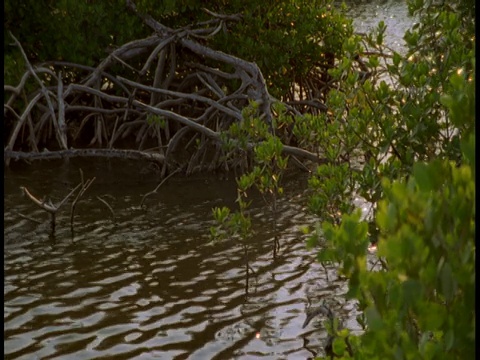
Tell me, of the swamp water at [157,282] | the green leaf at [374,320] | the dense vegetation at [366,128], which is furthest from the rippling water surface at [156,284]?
the green leaf at [374,320]

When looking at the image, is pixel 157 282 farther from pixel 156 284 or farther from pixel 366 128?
pixel 366 128

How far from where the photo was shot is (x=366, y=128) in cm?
582

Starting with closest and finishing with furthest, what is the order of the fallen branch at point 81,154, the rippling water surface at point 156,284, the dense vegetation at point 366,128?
the dense vegetation at point 366,128, the rippling water surface at point 156,284, the fallen branch at point 81,154

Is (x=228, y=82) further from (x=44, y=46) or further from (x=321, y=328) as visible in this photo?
(x=321, y=328)

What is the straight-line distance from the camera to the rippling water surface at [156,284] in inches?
255

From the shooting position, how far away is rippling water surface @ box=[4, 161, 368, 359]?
21.3 feet

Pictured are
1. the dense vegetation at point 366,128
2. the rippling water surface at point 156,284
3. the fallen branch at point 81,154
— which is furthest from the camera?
the fallen branch at point 81,154

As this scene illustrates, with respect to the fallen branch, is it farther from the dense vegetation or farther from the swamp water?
the dense vegetation

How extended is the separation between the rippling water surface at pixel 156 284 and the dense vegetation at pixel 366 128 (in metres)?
0.44

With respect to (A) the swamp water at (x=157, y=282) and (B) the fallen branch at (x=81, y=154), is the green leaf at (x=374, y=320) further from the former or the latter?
(B) the fallen branch at (x=81, y=154)

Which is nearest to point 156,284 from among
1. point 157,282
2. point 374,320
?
point 157,282

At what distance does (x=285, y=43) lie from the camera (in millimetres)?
12375

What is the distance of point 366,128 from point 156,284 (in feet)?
8.32

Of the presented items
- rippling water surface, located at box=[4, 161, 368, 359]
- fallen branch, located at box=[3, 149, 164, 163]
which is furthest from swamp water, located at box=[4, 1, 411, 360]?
fallen branch, located at box=[3, 149, 164, 163]
